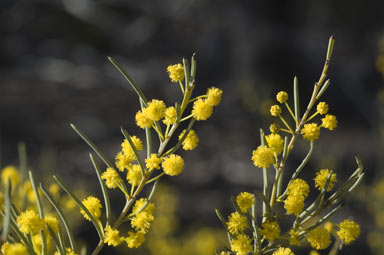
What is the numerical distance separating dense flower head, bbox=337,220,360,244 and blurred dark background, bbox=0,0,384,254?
6.28ft

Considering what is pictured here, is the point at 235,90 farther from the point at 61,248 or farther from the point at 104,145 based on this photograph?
the point at 61,248

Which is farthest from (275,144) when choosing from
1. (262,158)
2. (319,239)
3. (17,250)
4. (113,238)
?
(17,250)

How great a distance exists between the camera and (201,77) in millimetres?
5387

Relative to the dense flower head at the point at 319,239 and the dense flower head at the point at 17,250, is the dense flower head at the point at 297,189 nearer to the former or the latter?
the dense flower head at the point at 319,239

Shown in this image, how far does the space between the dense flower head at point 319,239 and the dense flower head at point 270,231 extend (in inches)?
2.0

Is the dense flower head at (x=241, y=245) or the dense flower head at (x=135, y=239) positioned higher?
the dense flower head at (x=241, y=245)

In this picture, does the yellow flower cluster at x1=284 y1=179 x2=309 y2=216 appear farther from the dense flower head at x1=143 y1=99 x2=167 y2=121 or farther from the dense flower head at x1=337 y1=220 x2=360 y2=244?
the dense flower head at x1=143 y1=99 x2=167 y2=121

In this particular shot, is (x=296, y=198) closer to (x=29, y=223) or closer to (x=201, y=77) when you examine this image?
(x=29, y=223)

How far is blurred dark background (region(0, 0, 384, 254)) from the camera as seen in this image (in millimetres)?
4434

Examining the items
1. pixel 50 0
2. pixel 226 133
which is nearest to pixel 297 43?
pixel 226 133

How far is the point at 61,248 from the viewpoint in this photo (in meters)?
0.59

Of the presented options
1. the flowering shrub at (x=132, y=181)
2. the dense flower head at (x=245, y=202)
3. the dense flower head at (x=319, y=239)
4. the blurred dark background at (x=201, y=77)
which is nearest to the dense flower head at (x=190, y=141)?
the flowering shrub at (x=132, y=181)

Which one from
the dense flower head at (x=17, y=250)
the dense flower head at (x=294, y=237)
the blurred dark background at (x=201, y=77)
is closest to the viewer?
the dense flower head at (x=17, y=250)

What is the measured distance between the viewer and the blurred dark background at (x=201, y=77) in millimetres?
4434
